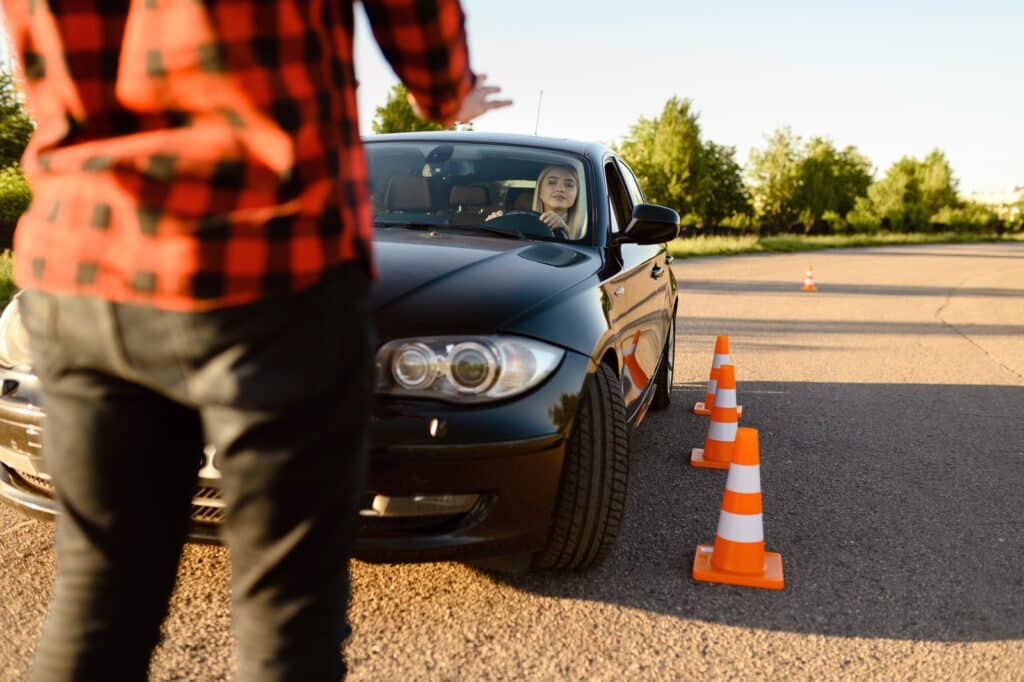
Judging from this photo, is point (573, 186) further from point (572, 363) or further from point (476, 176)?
point (572, 363)

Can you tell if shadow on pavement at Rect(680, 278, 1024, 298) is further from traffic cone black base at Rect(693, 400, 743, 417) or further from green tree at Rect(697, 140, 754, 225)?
green tree at Rect(697, 140, 754, 225)

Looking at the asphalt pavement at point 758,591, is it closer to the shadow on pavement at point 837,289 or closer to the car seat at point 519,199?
the car seat at point 519,199

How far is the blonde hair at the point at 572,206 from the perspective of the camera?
4281 mm

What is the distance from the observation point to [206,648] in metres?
2.79

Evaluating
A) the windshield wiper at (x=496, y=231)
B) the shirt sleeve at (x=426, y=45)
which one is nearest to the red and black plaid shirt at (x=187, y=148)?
the shirt sleeve at (x=426, y=45)

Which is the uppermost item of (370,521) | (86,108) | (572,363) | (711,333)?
(86,108)

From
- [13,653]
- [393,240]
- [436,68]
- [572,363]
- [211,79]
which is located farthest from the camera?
[393,240]

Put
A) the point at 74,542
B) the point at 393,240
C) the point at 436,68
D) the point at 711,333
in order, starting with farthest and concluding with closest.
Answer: the point at 711,333
the point at 393,240
the point at 436,68
the point at 74,542

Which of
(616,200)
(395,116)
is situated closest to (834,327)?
(616,200)

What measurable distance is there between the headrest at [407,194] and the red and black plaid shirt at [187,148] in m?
3.17

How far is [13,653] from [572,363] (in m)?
1.74

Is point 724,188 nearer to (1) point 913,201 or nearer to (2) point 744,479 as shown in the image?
(1) point 913,201

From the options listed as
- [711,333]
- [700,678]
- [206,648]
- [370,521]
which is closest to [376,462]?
[370,521]

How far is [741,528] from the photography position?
352cm
